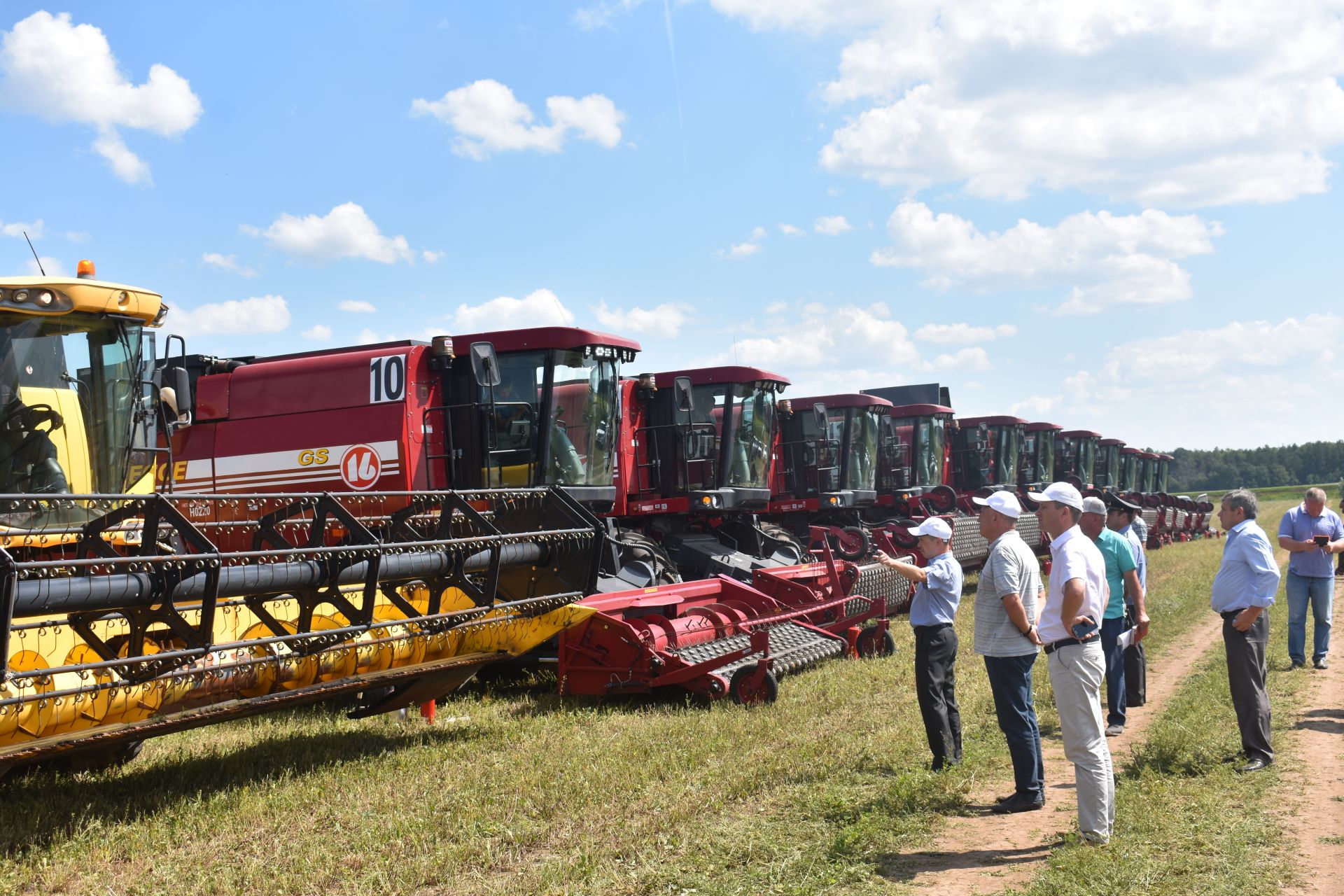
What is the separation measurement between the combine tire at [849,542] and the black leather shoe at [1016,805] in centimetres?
1062

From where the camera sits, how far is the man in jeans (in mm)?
5227

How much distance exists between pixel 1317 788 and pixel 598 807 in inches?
141

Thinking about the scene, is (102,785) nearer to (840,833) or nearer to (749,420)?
(840,833)

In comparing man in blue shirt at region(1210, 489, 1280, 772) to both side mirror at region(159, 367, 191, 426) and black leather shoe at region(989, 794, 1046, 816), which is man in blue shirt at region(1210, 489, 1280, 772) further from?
side mirror at region(159, 367, 191, 426)

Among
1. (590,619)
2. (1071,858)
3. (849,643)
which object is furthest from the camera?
(849,643)

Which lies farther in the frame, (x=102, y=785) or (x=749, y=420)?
(x=749, y=420)

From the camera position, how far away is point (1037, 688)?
27.7 ft

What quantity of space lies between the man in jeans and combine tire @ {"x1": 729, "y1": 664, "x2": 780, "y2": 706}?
8.95 ft

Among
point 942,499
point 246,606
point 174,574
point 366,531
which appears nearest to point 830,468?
point 942,499

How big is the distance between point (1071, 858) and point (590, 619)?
4.19 meters

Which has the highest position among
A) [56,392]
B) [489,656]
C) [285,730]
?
[56,392]

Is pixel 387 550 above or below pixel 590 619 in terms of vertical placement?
above

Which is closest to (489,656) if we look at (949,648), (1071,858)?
(949,648)

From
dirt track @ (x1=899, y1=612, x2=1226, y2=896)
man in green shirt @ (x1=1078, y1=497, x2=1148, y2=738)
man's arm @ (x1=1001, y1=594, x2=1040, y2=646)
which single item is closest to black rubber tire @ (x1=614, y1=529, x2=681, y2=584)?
man in green shirt @ (x1=1078, y1=497, x2=1148, y2=738)
